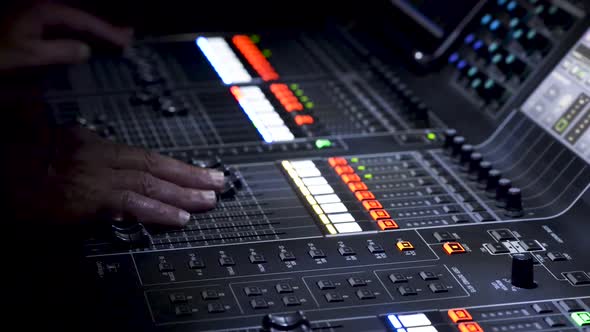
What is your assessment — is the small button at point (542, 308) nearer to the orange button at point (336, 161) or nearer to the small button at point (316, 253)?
the small button at point (316, 253)

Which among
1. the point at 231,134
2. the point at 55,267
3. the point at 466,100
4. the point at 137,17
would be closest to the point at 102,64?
the point at 137,17

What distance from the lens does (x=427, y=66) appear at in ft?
11.6

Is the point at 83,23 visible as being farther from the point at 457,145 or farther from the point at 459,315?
the point at 459,315

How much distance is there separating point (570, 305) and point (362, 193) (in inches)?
26.4

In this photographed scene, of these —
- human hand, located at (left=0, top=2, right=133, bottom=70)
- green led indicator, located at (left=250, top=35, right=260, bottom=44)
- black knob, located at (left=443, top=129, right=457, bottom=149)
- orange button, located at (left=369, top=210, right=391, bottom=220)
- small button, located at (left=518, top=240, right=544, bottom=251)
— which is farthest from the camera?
green led indicator, located at (left=250, top=35, right=260, bottom=44)

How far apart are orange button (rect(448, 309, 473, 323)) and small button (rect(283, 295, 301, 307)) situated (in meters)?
0.31

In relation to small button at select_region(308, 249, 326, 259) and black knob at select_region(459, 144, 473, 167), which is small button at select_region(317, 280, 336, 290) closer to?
small button at select_region(308, 249, 326, 259)

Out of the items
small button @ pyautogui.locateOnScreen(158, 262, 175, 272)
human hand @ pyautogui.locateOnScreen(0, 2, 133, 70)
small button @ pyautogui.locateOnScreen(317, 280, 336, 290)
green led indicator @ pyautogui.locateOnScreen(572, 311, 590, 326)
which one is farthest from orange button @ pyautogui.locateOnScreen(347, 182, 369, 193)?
human hand @ pyautogui.locateOnScreen(0, 2, 133, 70)

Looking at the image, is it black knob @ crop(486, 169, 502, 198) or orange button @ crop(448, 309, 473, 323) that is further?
black knob @ crop(486, 169, 502, 198)

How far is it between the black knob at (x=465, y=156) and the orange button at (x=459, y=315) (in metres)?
0.80

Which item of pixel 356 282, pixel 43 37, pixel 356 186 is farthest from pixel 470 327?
pixel 43 37

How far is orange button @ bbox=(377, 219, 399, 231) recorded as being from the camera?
2525 mm

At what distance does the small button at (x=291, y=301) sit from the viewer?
2.16m

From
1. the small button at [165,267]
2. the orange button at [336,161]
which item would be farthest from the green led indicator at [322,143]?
the small button at [165,267]
